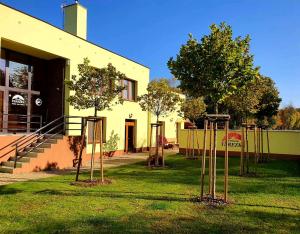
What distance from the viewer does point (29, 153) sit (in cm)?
1395

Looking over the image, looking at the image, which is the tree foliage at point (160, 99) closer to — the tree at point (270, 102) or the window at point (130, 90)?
the window at point (130, 90)

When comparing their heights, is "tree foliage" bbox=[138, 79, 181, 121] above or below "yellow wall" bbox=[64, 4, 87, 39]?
below

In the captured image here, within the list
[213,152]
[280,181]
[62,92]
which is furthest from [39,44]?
[280,181]

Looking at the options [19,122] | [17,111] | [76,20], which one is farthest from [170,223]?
[76,20]

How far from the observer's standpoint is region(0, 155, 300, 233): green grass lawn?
6.11 m

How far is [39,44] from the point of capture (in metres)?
15.8

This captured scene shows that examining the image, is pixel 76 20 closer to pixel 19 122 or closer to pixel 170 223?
pixel 19 122

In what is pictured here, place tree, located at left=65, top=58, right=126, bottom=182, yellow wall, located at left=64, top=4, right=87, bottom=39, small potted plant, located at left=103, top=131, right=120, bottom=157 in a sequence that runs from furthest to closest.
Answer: yellow wall, located at left=64, top=4, right=87, bottom=39 → small potted plant, located at left=103, top=131, right=120, bottom=157 → tree, located at left=65, top=58, right=126, bottom=182

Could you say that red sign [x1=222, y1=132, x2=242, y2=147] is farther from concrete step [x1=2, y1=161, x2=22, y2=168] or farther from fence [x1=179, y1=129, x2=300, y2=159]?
concrete step [x1=2, y1=161, x2=22, y2=168]

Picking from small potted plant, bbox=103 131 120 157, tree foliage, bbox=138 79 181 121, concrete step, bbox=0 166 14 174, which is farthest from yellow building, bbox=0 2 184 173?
tree foliage, bbox=138 79 181 121

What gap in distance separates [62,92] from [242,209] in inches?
493

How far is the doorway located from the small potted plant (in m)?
1.55

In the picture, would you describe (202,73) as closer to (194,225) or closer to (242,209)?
(242,209)

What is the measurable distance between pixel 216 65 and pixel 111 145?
38.8 feet
